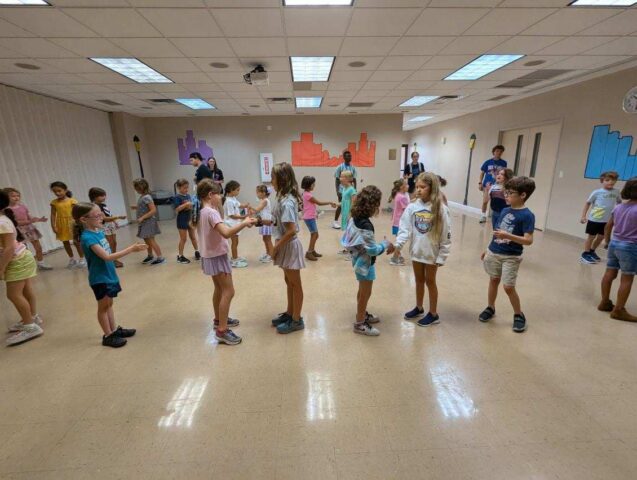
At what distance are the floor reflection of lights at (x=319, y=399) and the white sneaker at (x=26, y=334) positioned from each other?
268cm

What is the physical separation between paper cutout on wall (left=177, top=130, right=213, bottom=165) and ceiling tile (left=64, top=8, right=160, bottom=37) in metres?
6.33

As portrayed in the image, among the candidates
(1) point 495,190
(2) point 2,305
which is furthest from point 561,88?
(2) point 2,305

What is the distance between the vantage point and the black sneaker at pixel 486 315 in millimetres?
3045

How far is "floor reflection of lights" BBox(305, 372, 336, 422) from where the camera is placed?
76.9 inches

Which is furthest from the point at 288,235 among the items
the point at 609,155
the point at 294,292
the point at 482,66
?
the point at 609,155

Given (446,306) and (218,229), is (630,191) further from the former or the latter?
(218,229)

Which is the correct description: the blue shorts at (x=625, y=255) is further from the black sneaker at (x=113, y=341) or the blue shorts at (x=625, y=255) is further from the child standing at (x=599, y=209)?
the black sneaker at (x=113, y=341)

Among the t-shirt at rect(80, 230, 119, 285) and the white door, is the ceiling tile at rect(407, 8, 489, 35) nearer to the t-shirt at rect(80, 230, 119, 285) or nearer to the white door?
the t-shirt at rect(80, 230, 119, 285)

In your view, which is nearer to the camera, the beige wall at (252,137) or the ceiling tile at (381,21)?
the ceiling tile at (381,21)

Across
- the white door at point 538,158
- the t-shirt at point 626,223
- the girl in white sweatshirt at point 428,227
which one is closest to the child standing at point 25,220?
the girl in white sweatshirt at point 428,227

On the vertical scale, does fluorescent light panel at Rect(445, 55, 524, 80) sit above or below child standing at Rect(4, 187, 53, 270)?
above

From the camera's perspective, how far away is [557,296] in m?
3.61

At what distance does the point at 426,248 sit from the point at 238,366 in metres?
1.92

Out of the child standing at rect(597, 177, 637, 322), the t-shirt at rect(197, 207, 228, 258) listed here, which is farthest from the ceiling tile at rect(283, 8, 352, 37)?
the child standing at rect(597, 177, 637, 322)
